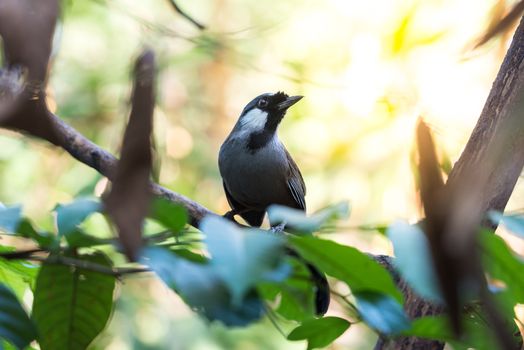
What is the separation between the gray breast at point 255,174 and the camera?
3.98m

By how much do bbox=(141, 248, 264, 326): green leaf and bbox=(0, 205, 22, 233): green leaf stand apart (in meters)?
0.17

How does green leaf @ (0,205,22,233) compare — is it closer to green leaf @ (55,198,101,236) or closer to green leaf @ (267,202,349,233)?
green leaf @ (55,198,101,236)

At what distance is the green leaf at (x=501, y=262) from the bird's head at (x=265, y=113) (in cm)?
343

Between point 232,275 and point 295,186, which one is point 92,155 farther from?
point 295,186

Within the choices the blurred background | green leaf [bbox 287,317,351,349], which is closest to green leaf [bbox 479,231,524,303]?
green leaf [bbox 287,317,351,349]

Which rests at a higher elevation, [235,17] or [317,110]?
[235,17]

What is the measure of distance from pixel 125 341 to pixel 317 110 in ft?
8.27

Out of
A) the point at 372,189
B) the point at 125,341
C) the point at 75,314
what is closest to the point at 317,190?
the point at 372,189

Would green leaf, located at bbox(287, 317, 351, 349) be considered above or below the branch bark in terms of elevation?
below

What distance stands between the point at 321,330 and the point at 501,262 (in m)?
0.28

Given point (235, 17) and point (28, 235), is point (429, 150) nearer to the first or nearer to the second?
Answer: point (28, 235)

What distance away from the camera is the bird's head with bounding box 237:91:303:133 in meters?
4.27

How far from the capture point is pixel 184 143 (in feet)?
22.6

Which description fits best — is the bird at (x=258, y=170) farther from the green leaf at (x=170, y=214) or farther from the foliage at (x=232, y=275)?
the green leaf at (x=170, y=214)
